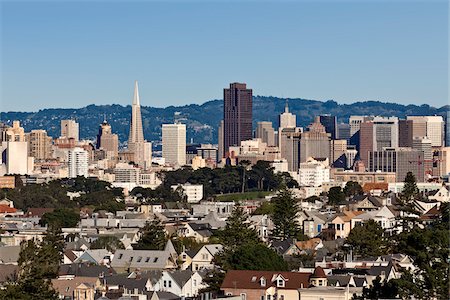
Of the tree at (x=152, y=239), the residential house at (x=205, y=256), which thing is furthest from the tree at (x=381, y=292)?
the tree at (x=152, y=239)

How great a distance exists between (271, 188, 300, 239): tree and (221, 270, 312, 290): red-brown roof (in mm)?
24224

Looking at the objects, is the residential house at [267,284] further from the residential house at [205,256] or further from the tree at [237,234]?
the residential house at [205,256]

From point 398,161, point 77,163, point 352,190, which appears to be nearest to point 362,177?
point 398,161

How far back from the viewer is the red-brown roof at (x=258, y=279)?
131ft

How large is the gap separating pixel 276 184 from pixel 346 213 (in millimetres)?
66321

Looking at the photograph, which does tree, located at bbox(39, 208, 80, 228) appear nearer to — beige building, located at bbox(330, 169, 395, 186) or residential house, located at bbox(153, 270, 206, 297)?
residential house, located at bbox(153, 270, 206, 297)

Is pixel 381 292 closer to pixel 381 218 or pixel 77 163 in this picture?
pixel 381 218

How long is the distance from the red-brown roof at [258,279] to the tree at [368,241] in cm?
1063

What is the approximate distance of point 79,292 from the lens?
4088 cm

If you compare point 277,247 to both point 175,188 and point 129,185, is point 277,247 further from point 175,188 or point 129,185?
point 129,185

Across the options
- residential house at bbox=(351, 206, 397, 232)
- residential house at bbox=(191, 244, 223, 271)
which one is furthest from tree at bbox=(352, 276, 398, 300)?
residential house at bbox=(351, 206, 397, 232)

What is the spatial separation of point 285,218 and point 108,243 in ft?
29.0

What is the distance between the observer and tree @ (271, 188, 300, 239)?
6600 centimetres

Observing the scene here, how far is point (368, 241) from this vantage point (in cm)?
5366
